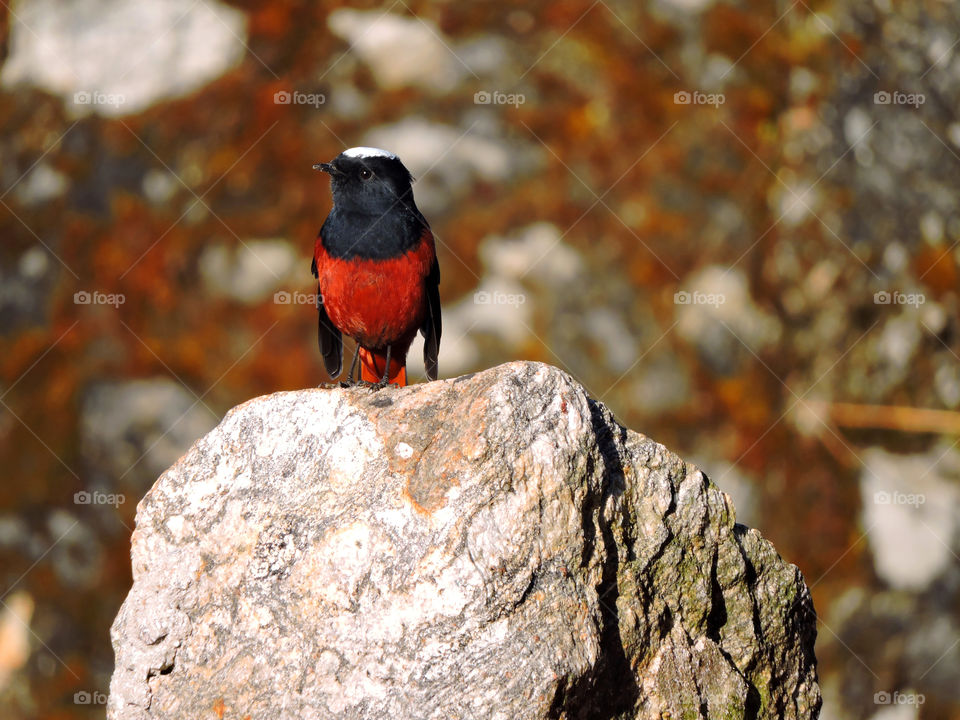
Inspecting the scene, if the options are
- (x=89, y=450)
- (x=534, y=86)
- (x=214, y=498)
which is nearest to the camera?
(x=214, y=498)

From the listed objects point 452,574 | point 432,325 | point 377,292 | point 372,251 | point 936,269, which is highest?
point 372,251

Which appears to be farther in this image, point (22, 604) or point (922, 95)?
point (922, 95)

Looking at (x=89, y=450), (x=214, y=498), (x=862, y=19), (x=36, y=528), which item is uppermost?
(x=862, y=19)

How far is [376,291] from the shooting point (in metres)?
5.18

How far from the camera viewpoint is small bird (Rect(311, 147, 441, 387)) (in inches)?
203

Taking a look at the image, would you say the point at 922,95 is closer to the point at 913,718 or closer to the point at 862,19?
the point at 862,19

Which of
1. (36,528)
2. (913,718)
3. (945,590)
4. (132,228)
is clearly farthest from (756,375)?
(36,528)

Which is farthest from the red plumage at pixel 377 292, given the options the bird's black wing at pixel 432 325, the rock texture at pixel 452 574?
the rock texture at pixel 452 574

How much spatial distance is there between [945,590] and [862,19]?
4.17 m

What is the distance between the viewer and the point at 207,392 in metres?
6.85

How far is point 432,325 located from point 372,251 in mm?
885

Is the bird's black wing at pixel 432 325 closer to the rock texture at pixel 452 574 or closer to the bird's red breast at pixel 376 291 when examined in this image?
the bird's red breast at pixel 376 291

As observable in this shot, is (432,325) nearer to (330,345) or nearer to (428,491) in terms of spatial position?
(330,345)

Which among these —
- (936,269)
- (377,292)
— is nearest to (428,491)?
(377,292)
